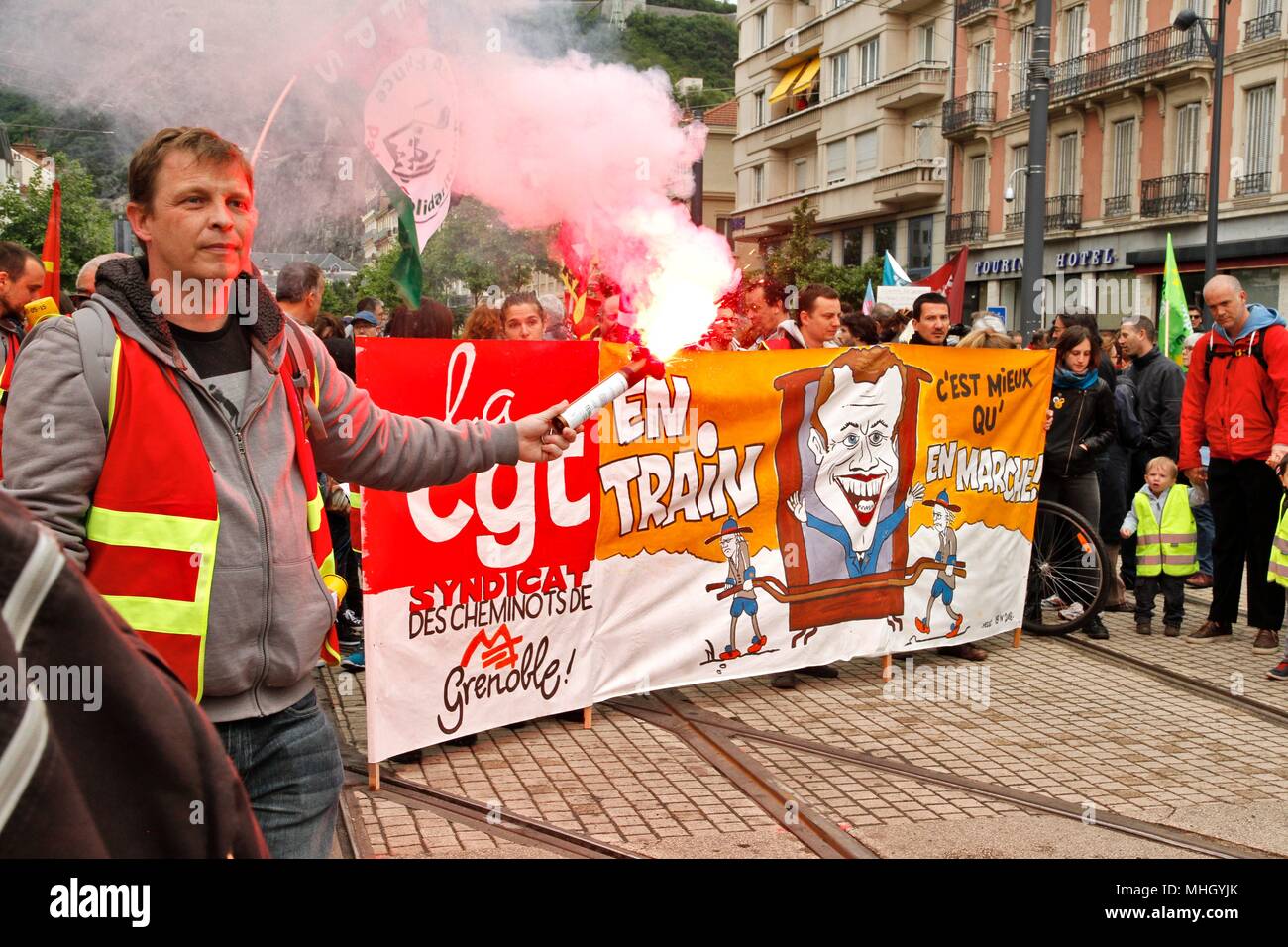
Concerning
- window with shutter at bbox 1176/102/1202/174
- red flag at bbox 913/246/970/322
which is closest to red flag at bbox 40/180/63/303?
red flag at bbox 913/246/970/322

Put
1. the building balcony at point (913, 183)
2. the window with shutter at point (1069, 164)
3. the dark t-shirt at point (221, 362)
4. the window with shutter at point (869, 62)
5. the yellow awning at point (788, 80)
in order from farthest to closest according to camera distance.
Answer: the window with shutter at point (869, 62) → the building balcony at point (913, 183) → the window with shutter at point (1069, 164) → the yellow awning at point (788, 80) → the dark t-shirt at point (221, 362)

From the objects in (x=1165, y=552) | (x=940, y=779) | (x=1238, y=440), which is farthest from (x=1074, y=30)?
(x=940, y=779)

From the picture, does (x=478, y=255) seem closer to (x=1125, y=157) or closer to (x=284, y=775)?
(x=284, y=775)

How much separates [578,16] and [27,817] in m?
6.46

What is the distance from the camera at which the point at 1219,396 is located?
27.1 feet

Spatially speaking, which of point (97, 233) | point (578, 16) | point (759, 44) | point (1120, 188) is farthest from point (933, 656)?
Result: point (1120, 188)

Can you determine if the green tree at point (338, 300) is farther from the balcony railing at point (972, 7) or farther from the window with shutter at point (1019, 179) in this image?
the balcony railing at point (972, 7)

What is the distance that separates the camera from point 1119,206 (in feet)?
119

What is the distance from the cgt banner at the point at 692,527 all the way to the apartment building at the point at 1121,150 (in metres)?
24.3

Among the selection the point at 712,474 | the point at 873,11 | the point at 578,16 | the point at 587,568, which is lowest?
the point at 587,568

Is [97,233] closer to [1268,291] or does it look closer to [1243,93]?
[1268,291]

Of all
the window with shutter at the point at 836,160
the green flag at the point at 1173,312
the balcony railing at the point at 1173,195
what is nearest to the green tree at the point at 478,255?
the green flag at the point at 1173,312

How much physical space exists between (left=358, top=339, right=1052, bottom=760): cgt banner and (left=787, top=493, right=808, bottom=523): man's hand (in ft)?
0.04

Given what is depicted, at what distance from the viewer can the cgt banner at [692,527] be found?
213 inches
